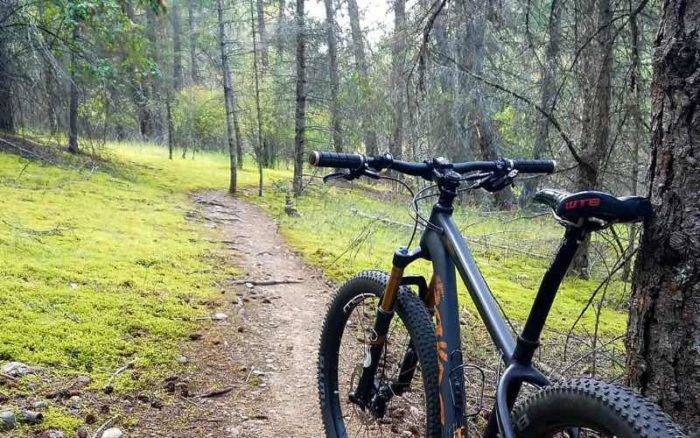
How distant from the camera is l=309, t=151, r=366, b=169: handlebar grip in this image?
1.97 m

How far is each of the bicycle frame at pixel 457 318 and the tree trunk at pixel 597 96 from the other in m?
1.21

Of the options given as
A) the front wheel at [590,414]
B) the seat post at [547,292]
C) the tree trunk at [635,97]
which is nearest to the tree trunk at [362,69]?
the tree trunk at [635,97]

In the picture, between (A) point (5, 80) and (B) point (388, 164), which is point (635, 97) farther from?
(A) point (5, 80)

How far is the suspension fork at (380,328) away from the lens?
2090 mm

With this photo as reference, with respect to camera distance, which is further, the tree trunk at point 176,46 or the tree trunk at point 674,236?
the tree trunk at point 176,46

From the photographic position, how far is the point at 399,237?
862cm

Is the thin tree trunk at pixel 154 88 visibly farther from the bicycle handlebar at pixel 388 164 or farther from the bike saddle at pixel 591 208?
the bike saddle at pixel 591 208

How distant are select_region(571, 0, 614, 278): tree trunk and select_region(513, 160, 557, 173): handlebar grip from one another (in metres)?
0.73

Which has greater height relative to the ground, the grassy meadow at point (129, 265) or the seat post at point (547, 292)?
the seat post at point (547, 292)

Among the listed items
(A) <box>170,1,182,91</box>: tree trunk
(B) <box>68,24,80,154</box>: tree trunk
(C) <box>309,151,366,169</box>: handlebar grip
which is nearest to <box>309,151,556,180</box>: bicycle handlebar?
(C) <box>309,151,366,169</box>: handlebar grip

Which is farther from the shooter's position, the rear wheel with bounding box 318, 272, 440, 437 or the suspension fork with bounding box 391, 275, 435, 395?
the suspension fork with bounding box 391, 275, 435, 395

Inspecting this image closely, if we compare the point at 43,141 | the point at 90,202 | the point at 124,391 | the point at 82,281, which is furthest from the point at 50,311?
the point at 43,141

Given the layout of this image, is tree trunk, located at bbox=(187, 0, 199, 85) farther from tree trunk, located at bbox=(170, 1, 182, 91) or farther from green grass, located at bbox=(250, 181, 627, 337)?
green grass, located at bbox=(250, 181, 627, 337)

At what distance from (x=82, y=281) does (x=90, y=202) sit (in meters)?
4.00
